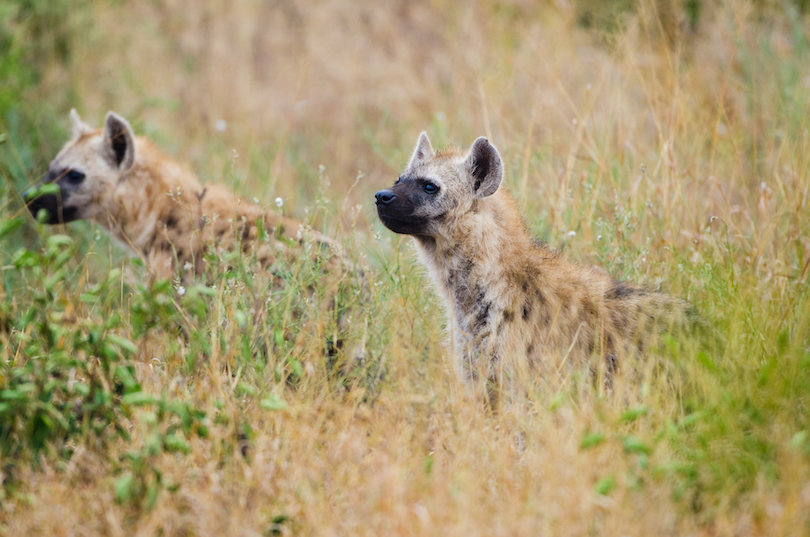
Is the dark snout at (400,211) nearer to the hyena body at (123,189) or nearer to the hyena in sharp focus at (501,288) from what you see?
the hyena in sharp focus at (501,288)

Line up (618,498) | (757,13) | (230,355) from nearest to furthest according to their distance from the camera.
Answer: (618,498), (230,355), (757,13)

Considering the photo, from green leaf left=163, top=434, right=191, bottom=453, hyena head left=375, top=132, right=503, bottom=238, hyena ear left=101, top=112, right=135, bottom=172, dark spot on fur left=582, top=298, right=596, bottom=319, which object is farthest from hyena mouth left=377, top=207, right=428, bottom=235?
hyena ear left=101, top=112, right=135, bottom=172

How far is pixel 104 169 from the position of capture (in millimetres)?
5199

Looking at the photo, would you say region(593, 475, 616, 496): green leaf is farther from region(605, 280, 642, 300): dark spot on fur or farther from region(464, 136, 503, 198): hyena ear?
region(464, 136, 503, 198): hyena ear

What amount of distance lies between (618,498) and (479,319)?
5.19 feet

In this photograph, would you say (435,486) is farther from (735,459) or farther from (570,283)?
(570,283)

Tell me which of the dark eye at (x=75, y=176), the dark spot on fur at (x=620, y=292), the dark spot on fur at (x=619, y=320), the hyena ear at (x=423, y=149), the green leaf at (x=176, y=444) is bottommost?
the green leaf at (x=176, y=444)

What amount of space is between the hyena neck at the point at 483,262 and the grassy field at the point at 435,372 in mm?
202

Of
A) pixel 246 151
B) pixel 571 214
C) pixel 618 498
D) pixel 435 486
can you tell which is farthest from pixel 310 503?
pixel 246 151

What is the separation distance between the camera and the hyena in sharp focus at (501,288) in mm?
3408

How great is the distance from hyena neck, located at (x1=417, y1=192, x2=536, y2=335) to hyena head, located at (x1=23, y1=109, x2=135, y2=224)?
2.65 meters

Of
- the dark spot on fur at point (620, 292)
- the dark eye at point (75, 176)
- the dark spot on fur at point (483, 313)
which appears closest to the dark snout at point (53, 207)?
the dark eye at point (75, 176)

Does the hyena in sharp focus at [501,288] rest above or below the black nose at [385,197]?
below

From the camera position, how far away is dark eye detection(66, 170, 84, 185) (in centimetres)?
517
